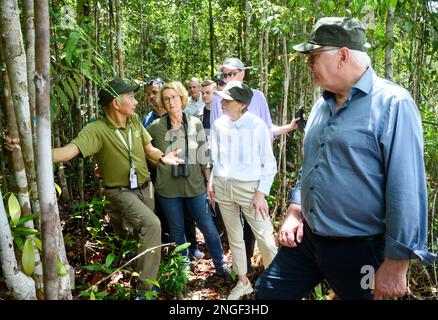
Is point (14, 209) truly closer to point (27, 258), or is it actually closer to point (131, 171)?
point (27, 258)

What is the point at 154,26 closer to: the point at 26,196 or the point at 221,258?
the point at 221,258

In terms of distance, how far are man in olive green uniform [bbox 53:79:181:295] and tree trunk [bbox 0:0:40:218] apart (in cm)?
126

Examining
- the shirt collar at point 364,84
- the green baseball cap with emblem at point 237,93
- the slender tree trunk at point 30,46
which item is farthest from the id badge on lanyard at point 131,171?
the shirt collar at point 364,84

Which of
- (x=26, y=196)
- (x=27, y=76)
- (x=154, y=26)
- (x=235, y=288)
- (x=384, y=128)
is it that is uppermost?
(x=154, y=26)

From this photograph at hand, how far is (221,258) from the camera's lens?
153 inches

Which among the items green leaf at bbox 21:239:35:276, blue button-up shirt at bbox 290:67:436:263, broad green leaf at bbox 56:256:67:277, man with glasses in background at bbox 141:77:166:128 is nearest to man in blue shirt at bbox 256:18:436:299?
blue button-up shirt at bbox 290:67:436:263

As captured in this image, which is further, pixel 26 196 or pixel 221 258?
pixel 221 258

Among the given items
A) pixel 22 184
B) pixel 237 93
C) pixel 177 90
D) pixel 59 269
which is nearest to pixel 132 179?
pixel 177 90

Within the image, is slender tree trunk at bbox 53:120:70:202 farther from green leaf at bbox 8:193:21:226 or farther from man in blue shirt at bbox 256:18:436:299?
man in blue shirt at bbox 256:18:436:299

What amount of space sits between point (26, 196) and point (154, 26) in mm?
10133

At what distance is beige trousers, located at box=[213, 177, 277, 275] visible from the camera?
11.0 ft

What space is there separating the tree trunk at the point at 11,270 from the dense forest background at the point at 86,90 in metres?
0.03

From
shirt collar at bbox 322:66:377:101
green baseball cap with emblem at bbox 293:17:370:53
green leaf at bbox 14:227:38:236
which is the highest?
green baseball cap with emblem at bbox 293:17:370:53
